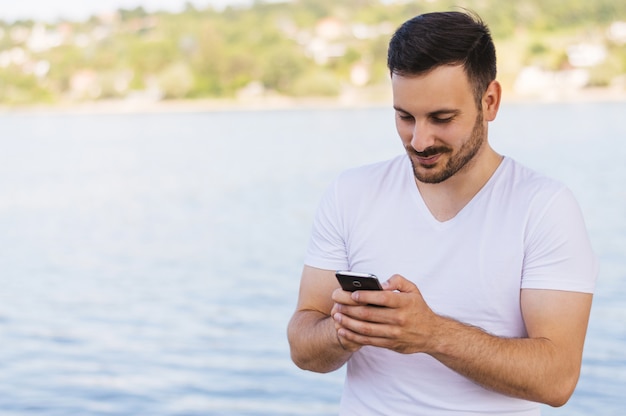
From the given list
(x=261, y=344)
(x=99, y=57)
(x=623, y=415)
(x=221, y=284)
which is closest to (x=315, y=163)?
(x=221, y=284)

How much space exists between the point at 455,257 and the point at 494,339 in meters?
0.18

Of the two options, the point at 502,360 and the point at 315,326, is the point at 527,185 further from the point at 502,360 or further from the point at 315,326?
the point at 315,326

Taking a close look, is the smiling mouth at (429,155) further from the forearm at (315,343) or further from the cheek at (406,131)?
the forearm at (315,343)

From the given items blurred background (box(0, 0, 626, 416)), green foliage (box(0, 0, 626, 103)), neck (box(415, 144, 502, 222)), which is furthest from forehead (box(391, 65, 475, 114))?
green foliage (box(0, 0, 626, 103))

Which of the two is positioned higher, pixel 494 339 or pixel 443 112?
pixel 443 112

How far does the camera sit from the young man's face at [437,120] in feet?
6.00

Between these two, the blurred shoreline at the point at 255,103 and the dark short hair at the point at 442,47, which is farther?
the blurred shoreline at the point at 255,103

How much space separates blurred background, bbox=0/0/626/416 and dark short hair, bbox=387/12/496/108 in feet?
17.3

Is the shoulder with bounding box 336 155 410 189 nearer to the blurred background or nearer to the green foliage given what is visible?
the blurred background

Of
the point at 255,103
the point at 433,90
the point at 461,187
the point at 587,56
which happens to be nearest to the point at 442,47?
the point at 433,90

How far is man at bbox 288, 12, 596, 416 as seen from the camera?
1.79 meters

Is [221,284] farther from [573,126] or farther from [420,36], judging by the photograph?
[573,126]

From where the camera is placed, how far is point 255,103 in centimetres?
6531

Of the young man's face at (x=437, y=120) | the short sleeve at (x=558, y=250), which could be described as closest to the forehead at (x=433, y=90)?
the young man's face at (x=437, y=120)
